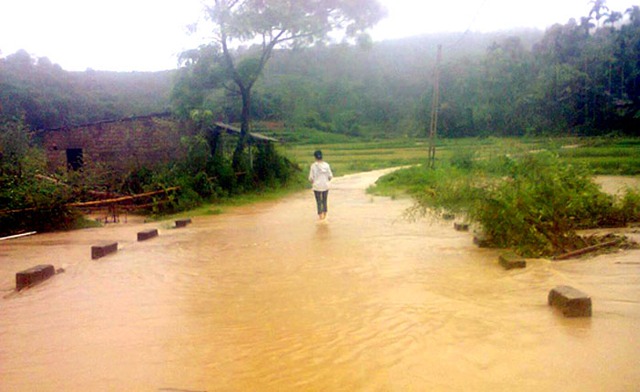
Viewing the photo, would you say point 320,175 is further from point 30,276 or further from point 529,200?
point 30,276

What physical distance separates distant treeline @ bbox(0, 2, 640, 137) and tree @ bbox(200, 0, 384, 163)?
933 mm

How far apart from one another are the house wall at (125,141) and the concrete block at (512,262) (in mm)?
17049

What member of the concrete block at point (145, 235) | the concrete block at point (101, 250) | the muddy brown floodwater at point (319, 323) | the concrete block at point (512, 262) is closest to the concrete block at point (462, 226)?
the muddy brown floodwater at point (319, 323)

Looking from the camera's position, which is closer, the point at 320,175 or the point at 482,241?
the point at 482,241

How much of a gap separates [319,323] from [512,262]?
3173 millimetres

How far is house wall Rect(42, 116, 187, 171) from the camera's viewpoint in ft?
77.0

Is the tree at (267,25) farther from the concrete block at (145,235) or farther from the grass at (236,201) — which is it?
the concrete block at (145,235)

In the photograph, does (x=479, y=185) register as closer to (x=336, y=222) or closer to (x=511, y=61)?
(x=336, y=222)

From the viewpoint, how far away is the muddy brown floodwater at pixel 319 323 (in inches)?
175

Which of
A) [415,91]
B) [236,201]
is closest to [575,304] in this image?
[236,201]

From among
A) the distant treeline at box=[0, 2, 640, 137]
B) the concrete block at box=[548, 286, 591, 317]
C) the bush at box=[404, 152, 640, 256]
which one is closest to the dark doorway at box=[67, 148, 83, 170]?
the distant treeline at box=[0, 2, 640, 137]

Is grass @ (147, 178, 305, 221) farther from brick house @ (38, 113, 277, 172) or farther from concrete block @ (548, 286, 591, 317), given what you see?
concrete block @ (548, 286, 591, 317)

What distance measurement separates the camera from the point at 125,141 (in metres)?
24.0

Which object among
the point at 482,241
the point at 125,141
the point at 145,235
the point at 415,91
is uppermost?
the point at 415,91
